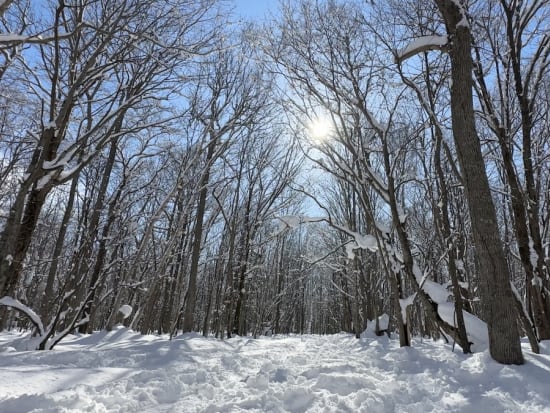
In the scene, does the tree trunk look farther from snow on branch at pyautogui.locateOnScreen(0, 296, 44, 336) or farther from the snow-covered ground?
snow on branch at pyautogui.locateOnScreen(0, 296, 44, 336)

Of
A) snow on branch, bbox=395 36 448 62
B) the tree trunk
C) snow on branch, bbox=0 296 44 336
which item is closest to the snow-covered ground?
the tree trunk

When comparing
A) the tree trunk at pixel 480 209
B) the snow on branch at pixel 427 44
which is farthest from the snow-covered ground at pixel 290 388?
the snow on branch at pixel 427 44

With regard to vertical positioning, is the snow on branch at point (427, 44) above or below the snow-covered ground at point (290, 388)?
above

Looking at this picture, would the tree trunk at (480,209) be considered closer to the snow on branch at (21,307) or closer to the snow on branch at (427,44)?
the snow on branch at (427,44)

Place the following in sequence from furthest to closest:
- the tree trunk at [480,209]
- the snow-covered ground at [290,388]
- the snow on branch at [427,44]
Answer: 1. the snow on branch at [427,44]
2. the tree trunk at [480,209]
3. the snow-covered ground at [290,388]

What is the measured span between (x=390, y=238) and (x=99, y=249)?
9479 millimetres

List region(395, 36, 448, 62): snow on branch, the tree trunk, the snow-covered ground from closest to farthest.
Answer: the snow-covered ground
the tree trunk
region(395, 36, 448, 62): snow on branch

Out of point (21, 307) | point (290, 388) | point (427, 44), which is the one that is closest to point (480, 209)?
point (427, 44)

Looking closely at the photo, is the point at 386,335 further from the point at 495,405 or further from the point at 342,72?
the point at 495,405

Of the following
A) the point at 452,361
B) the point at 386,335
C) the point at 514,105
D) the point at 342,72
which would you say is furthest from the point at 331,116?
the point at 386,335

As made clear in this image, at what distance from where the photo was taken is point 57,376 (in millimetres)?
3078

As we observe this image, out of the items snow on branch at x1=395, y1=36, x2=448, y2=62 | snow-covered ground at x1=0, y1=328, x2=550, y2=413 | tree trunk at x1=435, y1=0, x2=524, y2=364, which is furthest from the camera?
snow on branch at x1=395, y1=36, x2=448, y2=62

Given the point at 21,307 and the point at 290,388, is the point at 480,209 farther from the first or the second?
the point at 21,307

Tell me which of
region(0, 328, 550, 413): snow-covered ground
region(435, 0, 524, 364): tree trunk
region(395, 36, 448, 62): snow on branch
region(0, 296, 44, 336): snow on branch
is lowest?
region(0, 328, 550, 413): snow-covered ground
